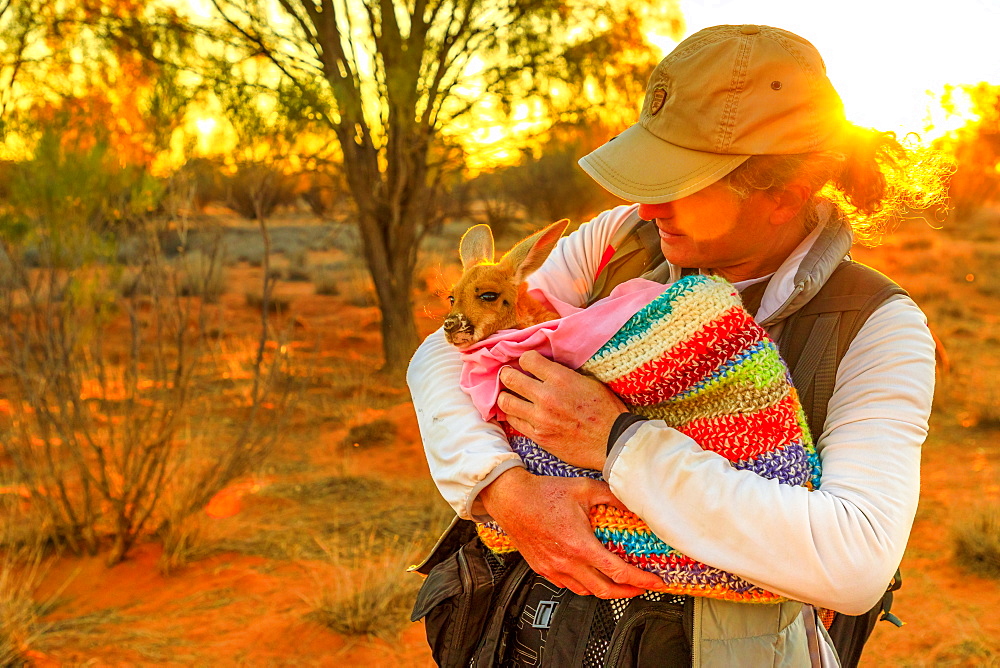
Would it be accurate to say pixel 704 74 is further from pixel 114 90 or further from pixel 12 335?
pixel 114 90

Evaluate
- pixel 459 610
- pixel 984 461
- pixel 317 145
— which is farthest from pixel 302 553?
pixel 984 461

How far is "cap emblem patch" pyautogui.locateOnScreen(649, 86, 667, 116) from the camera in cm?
190

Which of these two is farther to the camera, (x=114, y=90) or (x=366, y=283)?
(x=366, y=283)

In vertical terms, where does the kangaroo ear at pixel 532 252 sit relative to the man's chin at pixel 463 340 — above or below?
above

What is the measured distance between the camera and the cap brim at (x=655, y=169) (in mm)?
1788

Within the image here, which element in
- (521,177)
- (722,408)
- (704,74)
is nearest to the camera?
(722,408)

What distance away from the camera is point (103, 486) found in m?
5.51

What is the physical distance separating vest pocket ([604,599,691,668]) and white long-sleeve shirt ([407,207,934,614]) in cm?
22

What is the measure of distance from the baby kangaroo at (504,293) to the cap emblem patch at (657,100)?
0.40 meters

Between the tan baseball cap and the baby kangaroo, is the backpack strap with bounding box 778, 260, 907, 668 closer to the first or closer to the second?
the tan baseball cap

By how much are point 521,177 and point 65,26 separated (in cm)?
2343

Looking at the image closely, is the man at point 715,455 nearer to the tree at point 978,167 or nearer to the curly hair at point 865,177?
the curly hair at point 865,177

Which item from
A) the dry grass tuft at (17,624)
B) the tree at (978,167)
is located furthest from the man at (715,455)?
the tree at (978,167)

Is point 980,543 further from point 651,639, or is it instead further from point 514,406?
point 514,406
